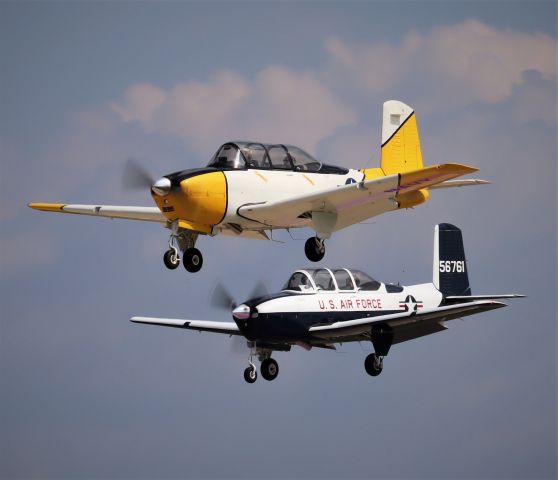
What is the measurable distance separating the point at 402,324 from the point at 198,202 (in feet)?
28.0

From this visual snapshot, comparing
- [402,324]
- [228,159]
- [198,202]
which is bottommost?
[402,324]

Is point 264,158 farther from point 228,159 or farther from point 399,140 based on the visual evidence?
point 399,140

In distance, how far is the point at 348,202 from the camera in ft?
119

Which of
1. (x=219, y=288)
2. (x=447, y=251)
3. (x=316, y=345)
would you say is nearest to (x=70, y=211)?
(x=219, y=288)

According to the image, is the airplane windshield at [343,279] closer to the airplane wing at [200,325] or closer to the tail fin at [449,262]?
the tail fin at [449,262]

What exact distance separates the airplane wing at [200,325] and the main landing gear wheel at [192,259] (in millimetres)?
10111

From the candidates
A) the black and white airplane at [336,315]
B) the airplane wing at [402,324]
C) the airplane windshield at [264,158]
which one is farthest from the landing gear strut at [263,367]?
the airplane windshield at [264,158]

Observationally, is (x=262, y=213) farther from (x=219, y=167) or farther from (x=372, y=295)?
(x=372, y=295)

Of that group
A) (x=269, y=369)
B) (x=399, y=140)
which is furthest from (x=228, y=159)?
(x=269, y=369)

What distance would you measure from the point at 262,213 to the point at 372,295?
24.6 ft

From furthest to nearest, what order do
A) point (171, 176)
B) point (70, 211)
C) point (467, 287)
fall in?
point (467, 287) → point (70, 211) → point (171, 176)

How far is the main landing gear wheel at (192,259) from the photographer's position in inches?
1400

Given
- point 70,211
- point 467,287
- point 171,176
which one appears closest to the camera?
point 171,176

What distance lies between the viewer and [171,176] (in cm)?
3488
